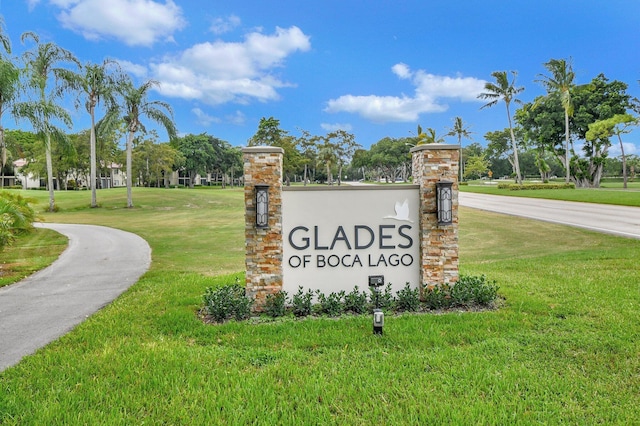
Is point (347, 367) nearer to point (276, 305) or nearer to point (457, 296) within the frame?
point (276, 305)

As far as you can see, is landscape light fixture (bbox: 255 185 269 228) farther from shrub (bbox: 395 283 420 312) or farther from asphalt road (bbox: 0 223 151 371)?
asphalt road (bbox: 0 223 151 371)

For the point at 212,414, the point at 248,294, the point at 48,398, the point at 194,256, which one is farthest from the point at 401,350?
the point at 194,256

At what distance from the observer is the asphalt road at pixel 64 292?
4.68 meters

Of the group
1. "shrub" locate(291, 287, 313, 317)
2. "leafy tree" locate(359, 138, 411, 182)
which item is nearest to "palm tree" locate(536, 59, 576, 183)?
"leafy tree" locate(359, 138, 411, 182)

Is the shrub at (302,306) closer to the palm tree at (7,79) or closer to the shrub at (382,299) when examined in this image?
the shrub at (382,299)

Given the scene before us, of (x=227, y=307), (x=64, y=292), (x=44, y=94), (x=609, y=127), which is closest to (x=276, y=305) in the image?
(x=227, y=307)

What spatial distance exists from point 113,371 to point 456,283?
4302mm

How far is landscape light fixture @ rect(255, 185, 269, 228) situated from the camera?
5.23 metres

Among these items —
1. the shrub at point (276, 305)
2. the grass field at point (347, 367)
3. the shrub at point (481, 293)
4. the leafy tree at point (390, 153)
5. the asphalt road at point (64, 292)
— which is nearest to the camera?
the grass field at point (347, 367)

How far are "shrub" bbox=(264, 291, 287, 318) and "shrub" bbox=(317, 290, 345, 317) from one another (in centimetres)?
48

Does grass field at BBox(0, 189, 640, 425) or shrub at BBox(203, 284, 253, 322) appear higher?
shrub at BBox(203, 284, 253, 322)

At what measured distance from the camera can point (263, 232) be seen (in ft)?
17.5

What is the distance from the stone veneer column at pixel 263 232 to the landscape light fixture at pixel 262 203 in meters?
0.09

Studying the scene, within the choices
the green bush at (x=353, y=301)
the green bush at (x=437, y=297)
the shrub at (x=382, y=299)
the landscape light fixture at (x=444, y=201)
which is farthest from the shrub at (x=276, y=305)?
the landscape light fixture at (x=444, y=201)
